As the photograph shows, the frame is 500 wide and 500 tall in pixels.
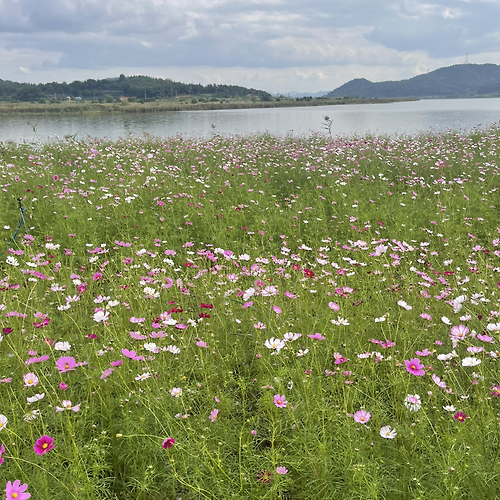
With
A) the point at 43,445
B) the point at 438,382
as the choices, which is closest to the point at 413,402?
the point at 438,382

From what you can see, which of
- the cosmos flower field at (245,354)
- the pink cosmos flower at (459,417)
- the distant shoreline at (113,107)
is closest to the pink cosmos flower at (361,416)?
the cosmos flower field at (245,354)

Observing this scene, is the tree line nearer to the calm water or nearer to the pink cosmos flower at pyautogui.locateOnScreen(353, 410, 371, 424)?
the calm water

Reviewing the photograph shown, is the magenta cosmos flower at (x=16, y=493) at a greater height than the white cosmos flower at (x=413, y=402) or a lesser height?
greater

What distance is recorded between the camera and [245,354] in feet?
8.37

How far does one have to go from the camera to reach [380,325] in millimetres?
2756

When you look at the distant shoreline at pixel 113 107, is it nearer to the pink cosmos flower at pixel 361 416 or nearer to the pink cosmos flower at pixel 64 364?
the pink cosmos flower at pixel 64 364

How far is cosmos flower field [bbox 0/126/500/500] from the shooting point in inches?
63.3

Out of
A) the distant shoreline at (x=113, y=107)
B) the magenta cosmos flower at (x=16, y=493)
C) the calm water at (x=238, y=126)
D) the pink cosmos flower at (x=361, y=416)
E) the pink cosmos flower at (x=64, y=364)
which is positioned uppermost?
the distant shoreline at (x=113, y=107)

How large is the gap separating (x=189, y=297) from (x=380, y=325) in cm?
160

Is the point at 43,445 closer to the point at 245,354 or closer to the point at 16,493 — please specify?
the point at 16,493

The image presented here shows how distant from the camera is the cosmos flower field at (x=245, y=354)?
1.61 metres

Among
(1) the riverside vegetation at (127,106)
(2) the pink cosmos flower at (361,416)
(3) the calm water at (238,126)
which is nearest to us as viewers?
(2) the pink cosmos flower at (361,416)

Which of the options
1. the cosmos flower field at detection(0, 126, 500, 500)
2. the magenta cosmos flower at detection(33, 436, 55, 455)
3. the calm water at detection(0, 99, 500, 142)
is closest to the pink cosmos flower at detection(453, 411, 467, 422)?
the cosmos flower field at detection(0, 126, 500, 500)

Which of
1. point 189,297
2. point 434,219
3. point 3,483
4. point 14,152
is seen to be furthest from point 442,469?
point 14,152
